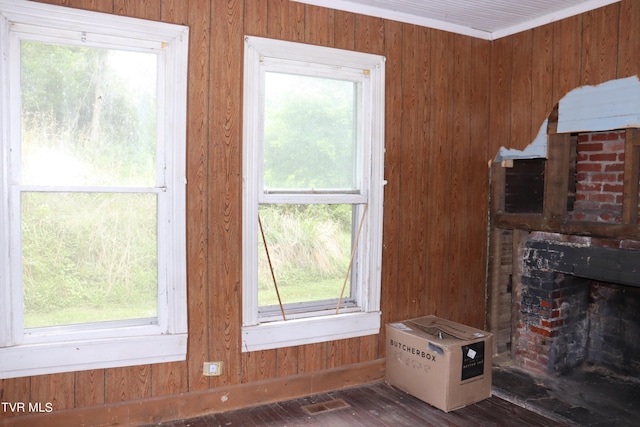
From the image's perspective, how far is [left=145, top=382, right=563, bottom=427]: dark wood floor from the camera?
3125 mm

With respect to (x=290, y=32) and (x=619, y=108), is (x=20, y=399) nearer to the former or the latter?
(x=290, y=32)

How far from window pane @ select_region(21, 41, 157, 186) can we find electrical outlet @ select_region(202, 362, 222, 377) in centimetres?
114

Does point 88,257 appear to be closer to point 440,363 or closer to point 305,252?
point 305,252

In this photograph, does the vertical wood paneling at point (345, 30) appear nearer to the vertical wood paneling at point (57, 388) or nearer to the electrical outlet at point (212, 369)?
the electrical outlet at point (212, 369)

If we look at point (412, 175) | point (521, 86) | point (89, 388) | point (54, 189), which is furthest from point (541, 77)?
point (89, 388)

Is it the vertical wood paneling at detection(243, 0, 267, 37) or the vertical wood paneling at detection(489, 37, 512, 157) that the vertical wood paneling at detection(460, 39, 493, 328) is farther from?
the vertical wood paneling at detection(243, 0, 267, 37)

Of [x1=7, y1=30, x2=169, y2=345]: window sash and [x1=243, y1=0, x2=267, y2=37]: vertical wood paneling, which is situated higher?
[x1=243, y1=0, x2=267, y2=37]: vertical wood paneling

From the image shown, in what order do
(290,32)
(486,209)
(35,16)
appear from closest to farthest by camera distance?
(35,16), (290,32), (486,209)

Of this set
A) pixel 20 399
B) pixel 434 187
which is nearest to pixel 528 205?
pixel 434 187

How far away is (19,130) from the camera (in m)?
2.70

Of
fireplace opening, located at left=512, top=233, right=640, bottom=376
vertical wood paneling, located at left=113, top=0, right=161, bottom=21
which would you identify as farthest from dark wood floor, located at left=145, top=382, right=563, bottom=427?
vertical wood paneling, located at left=113, top=0, right=161, bottom=21

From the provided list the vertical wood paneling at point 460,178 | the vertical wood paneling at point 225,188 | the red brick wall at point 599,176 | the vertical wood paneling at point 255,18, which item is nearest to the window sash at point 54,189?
the vertical wood paneling at point 225,188

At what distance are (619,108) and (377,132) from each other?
59.7 inches

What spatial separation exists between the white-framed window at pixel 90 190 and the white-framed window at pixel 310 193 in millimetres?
460
